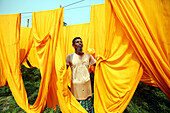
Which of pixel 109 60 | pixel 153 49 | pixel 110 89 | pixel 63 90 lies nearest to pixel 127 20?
Answer: pixel 153 49

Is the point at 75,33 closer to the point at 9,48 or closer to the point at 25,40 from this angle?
the point at 25,40

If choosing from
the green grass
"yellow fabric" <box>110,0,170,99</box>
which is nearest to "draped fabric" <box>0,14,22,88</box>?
the green grass

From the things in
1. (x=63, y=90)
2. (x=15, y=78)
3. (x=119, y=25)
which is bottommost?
(x=63, y=90)

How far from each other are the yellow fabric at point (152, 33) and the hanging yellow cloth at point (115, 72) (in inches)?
5.6

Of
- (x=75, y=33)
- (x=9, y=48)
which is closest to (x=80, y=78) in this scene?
(x=9, y=48)

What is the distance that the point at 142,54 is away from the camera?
109 centimetres

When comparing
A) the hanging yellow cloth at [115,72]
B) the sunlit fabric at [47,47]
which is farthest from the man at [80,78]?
the sunlit fabric at [47,47]

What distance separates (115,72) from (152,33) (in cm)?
74

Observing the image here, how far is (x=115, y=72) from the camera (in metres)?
1.31

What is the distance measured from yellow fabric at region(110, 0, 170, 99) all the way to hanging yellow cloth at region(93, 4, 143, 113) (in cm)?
14

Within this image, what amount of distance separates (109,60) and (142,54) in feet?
1.50

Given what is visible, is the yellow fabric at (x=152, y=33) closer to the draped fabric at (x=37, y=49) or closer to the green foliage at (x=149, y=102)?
the draped fabric at (x=37, y=49)

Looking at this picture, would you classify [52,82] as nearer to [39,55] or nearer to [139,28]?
[39,55]

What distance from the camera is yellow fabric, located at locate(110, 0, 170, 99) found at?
3.36ft
